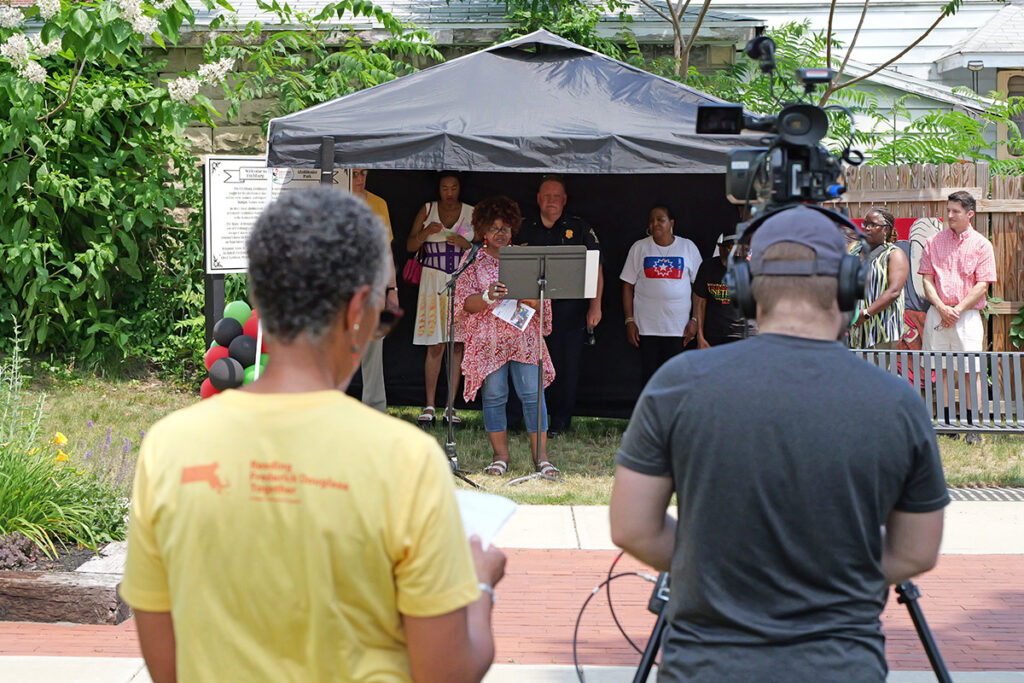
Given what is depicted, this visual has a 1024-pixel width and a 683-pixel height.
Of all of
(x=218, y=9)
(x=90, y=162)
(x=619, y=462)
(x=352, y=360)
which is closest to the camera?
(x=352, y=360)

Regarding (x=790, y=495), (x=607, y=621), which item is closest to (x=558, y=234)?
(x=607, y=621)

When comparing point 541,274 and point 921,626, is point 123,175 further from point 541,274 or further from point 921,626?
point 921,626

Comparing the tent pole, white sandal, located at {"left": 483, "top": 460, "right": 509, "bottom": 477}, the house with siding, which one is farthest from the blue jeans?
the house with siding

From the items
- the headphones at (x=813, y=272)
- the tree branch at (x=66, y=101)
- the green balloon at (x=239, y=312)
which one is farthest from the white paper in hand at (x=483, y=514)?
the tree branch at (x=66, y=101)

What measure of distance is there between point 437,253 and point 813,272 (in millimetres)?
7381

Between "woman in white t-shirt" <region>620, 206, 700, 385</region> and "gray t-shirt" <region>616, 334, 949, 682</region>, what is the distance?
7140 mm

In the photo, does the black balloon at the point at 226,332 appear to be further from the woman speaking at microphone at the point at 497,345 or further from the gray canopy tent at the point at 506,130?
the woman speaking at microphone at the point at 497,345

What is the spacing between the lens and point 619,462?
233cm

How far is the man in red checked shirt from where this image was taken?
30.6ft

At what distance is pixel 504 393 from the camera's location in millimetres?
8047

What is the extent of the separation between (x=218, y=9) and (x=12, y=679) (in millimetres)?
9777

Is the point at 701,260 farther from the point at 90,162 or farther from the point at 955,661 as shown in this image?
the point at 90,162

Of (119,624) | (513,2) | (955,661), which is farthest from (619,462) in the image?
(513,2)

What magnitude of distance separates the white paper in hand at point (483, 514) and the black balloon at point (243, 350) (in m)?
4.57
